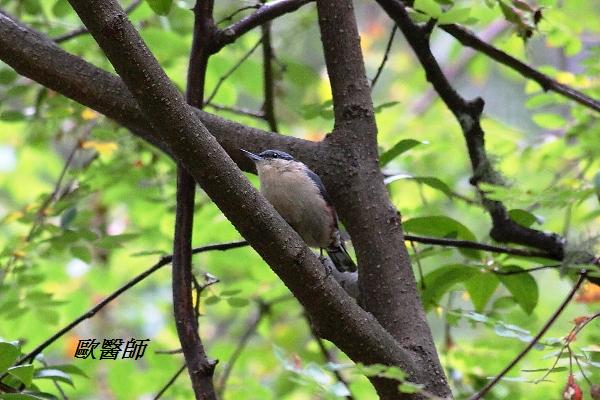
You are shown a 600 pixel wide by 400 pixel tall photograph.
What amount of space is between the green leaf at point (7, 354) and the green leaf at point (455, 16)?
1587 mm

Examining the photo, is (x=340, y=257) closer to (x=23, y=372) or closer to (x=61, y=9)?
(x=23, y=372)

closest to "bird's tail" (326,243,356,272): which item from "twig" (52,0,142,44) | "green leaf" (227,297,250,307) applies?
"green leaf" (227,297,250,307)

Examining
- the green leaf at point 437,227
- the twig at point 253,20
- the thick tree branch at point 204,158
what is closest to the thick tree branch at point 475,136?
the green leaf at point 437,227

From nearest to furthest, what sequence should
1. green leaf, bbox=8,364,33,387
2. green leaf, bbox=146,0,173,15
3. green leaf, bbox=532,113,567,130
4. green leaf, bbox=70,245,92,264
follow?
1. green leaf, bbox=8,364,33,387
2. green leaf, bbox=146,0,173,15
3. green leaf, bbox=70,245,92,264
4. green leaf, bbox=532,113,567,130

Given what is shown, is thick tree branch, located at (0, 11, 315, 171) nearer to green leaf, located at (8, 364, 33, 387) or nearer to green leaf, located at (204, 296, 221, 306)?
green leaf, located at (204, 296, 221, 306)

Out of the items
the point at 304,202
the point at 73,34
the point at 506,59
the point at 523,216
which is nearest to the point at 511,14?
the point at 506,59

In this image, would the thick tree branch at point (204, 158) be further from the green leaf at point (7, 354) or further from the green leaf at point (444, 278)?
the green leaf at point (444, 278)

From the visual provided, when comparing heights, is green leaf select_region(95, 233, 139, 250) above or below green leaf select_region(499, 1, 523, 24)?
below

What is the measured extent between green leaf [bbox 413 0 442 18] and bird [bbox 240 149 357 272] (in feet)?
2.07

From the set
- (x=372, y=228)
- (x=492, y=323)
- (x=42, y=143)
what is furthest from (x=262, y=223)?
(x=42, y=143)

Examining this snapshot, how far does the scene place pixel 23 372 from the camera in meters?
1.81

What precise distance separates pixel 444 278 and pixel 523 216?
35 cm

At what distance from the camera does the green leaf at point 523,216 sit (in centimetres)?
244

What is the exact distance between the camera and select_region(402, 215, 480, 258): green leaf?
240 centimetres
